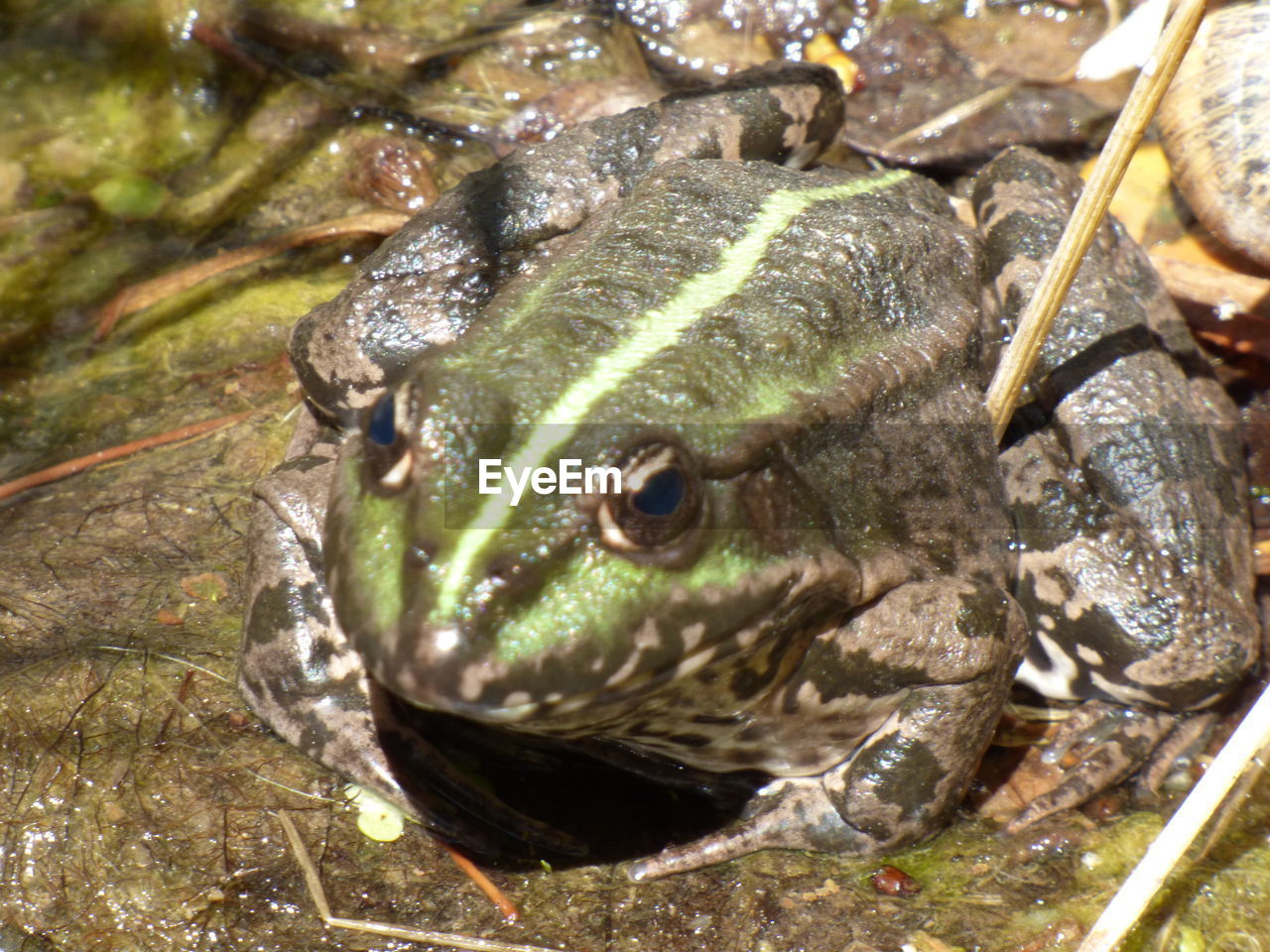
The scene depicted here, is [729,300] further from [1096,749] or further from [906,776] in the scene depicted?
[1096,749]

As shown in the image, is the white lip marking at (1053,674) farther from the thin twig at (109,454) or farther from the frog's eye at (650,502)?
the thin twig at (109,454)

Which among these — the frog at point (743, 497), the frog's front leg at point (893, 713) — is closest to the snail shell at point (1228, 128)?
the frog at point (743, 497)

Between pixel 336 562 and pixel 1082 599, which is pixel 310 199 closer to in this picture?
pixel 336 562

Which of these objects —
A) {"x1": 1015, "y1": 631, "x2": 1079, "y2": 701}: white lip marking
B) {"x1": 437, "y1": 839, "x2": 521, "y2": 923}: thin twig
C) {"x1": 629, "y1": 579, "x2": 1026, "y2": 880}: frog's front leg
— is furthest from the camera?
{"x1": 1015, "y1": 631, "x2": 1079, "y2": 701}: white lip marking

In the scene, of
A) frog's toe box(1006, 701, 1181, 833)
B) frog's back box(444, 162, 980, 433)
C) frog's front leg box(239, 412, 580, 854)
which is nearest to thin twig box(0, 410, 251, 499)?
frog's front leg box(239, 412, 580, 854)

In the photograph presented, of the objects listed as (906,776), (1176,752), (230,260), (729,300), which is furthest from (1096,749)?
(230,260)

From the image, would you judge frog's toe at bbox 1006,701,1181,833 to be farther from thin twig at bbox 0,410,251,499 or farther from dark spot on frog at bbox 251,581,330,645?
thin twig at bbox 0,410,251,499
